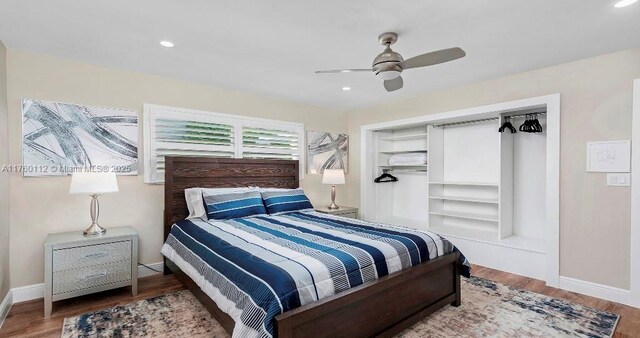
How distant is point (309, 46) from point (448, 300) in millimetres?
2517

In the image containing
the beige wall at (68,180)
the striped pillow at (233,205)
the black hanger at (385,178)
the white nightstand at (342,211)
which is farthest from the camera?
the black hanger at (385,178)

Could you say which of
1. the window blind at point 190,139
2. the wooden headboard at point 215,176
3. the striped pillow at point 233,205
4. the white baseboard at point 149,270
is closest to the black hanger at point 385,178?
the wooden headboard at point 215,176

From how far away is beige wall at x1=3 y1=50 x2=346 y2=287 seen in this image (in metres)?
2.80

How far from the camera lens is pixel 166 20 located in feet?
7.39

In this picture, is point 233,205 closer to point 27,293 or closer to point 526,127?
point 27,293

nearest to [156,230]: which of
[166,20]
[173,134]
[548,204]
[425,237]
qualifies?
[173,134]

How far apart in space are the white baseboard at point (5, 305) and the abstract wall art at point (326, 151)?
11.6ft

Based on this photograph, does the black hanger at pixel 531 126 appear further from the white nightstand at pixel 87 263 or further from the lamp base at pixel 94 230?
the lamp base at pixel 94 230

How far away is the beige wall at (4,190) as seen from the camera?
253 cm

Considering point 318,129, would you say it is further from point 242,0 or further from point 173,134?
point 242,0

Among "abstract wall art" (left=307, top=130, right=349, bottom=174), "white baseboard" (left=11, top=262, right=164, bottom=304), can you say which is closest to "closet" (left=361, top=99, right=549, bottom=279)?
"abstract wall art" (left=307, top=130, right=349, bottom=174)

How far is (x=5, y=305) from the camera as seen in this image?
2537mm

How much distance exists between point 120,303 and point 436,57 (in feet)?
11.1

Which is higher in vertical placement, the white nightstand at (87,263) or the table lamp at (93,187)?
the table lamp at (93,187)
